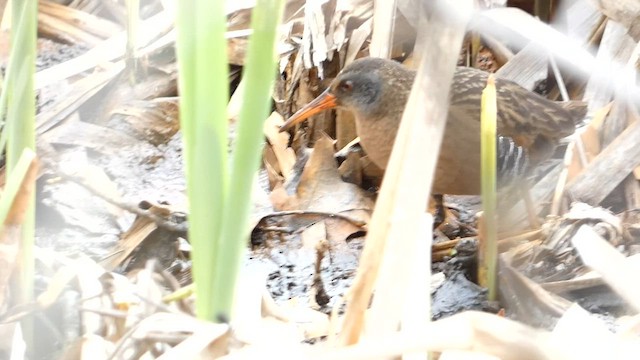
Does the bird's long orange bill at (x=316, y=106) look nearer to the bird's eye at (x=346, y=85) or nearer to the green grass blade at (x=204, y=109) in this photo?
the bird's eye at (x=346, y=85)

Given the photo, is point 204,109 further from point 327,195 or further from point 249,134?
point 327,195

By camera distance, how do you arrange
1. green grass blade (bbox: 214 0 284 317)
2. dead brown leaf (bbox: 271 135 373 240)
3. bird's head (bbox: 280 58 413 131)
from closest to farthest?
green grass blade (bbox: 214 0 284 317) → dead brown leaf (bbox: 271 135 373 240) → bird's head (bbox: 280 58 413 131)

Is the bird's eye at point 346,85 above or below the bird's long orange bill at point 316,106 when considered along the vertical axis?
above

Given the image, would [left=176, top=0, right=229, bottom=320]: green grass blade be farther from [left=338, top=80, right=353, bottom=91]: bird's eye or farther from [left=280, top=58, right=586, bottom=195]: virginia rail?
[left=338, top=80, right=353, bottom=91]: bird's eye

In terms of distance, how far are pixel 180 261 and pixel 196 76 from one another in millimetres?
708

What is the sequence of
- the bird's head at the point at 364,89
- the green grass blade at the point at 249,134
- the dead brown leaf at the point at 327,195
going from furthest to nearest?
1. the bird's head at the point at 364,89
2. the dead brown leaf at the point at 327,195
3. the green grass blade at the point at 249,134

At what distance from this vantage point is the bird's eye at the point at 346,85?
2.01m

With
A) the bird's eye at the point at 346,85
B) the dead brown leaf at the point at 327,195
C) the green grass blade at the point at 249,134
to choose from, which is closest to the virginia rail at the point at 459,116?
the bird's eye at the point at 346,85

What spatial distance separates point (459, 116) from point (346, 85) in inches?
11.2

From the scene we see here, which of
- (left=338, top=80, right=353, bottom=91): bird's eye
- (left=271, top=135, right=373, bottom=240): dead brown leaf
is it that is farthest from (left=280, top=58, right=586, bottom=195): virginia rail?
(left=271, top=135, right=373, bottom=240): dead brown leaf

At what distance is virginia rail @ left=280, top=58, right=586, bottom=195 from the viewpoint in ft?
5.97

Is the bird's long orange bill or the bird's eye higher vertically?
the bird's eye

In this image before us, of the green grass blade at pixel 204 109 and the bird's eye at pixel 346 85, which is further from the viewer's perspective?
the bird's eye at pixel 346 85

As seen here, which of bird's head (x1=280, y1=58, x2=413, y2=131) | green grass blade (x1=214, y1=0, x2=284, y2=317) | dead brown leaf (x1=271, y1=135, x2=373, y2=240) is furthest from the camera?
bird's head (x1=280, y1=58, x2=413, y2=131)
